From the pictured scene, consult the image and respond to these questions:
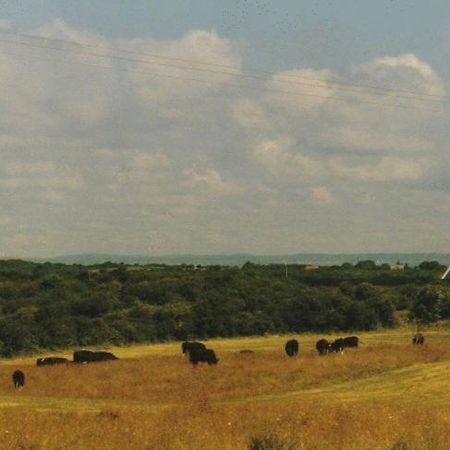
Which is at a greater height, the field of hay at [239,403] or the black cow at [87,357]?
the field of hay at [239,403]

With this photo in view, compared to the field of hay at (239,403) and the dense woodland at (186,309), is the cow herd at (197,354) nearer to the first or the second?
the field of hay at (239,403)

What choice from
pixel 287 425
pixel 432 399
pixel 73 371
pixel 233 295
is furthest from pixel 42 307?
pixel 287 425

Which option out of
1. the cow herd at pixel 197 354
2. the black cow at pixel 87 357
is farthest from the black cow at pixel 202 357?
the black cow at pixel 87 357

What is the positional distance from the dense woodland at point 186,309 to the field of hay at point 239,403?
9918 mm

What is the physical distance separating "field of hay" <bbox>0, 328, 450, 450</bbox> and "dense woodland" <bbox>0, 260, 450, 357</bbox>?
32.5 feet

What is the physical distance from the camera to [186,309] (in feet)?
307

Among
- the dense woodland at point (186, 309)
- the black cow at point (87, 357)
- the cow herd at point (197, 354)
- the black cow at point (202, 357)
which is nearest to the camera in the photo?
the black cow at point (202, 357)

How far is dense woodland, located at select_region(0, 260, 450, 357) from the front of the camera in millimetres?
83875

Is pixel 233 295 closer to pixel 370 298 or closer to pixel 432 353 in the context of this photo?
pixel 370 298

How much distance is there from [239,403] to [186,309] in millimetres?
60809

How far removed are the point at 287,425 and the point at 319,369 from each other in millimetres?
28153

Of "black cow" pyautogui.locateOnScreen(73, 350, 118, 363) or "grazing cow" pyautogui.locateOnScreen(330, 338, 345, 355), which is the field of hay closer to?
"grazing cow" pyautogui.locateOnScreen(330, 338, 345, 355)

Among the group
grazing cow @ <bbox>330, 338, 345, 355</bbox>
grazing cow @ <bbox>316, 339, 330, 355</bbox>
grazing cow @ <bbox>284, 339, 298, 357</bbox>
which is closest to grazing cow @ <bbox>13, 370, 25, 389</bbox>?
grazing cow @ <bbox>284, 339, 298, 357</bbox>

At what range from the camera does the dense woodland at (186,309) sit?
8388 cm
